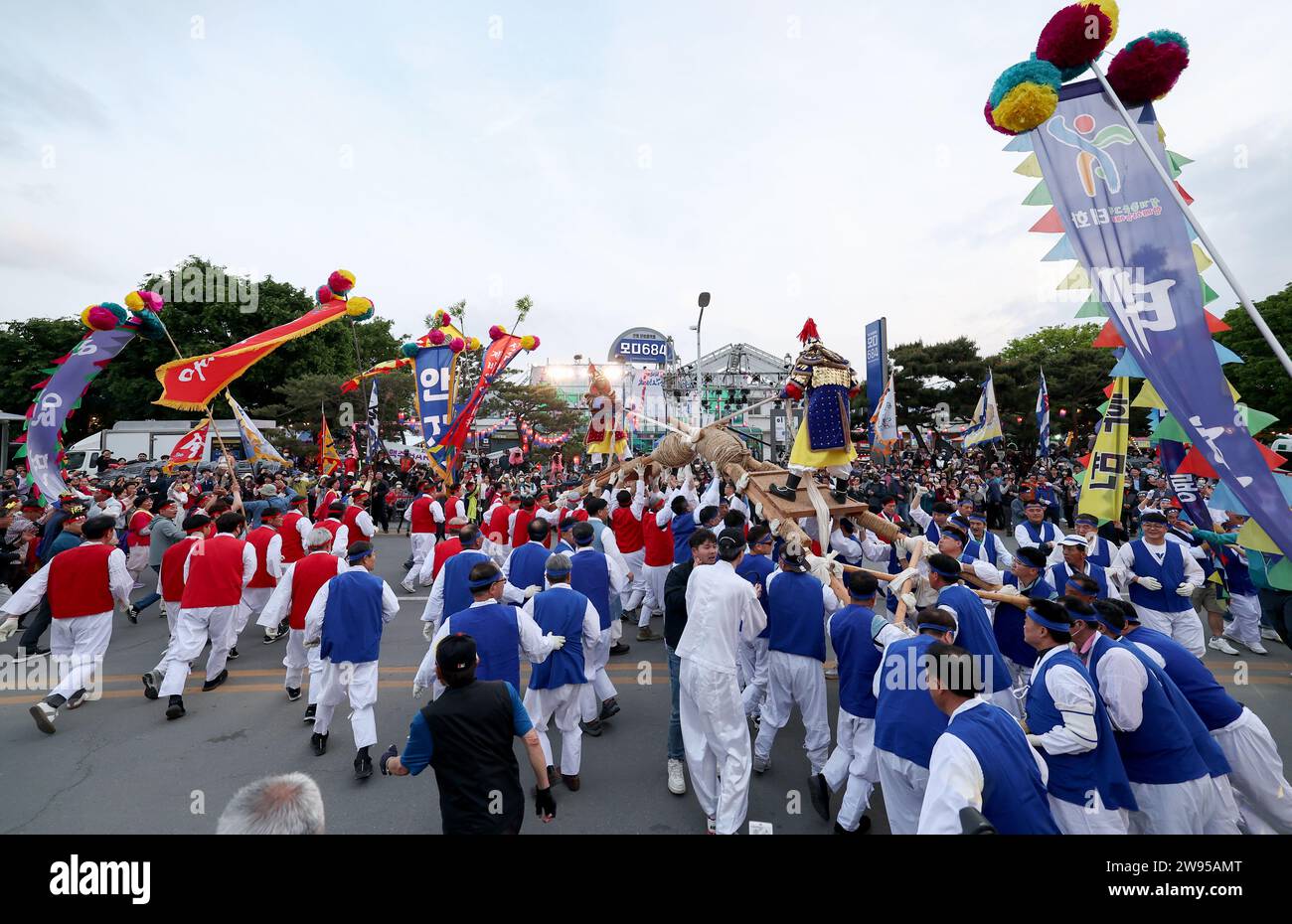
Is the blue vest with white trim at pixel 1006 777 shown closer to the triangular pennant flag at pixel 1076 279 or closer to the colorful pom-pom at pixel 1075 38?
the triangular pennant flag at pixel 1076 279

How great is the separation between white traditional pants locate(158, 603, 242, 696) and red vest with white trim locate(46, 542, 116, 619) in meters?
0.76

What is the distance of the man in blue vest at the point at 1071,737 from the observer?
2.94m

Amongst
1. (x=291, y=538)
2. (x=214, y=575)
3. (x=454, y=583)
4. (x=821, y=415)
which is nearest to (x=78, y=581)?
(x=214, y=575)

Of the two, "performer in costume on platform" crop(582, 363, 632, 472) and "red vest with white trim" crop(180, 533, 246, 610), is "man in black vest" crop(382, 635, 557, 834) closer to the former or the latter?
"red vest with white trim" crop(180, 533, 246, 610)

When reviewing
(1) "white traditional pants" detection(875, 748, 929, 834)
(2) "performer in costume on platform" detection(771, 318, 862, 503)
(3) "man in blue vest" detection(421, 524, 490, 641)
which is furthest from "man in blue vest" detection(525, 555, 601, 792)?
(2) "performer in costume on platform" detection(771, 318, 862, 503)

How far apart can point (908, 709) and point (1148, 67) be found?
4607 millimetres

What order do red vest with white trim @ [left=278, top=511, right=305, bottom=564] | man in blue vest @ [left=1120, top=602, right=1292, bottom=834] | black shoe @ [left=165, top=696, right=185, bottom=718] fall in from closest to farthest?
man in blue vest @ [left=1120, top=602, right=1292, bottom=834] → black shoe @ [left=165, top=696, right=185, bottom=718] → red vest with white trim @ [left=278, top=511, right=305, bottom=564]

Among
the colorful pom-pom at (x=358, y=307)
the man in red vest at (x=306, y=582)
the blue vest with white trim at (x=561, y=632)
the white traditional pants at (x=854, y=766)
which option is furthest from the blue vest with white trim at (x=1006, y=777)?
the colorful pom-pom at (x=358, y=307)

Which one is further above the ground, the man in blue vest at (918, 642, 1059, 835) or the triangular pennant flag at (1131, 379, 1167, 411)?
the triangular pennant flag at (1131, 379, 1167, 411)

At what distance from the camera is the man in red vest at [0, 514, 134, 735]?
576 cm

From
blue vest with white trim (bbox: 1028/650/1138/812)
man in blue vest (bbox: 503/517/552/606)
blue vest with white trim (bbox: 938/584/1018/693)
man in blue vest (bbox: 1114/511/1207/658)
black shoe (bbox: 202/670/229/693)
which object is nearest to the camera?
blue vest with white trim (bbox: 1028/650/1138/812)

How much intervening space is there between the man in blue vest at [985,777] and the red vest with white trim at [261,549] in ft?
25.4
